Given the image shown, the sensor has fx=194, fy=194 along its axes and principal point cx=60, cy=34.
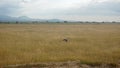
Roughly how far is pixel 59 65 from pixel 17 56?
447cm

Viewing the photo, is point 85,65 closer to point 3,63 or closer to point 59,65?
point 59,65

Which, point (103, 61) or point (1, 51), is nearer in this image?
point (103, 61)

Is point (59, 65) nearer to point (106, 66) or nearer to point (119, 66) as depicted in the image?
point (106, 66)

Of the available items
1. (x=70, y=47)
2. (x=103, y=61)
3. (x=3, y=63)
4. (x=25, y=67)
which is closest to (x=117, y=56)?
(x=103, y=61)

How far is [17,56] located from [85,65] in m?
5.42

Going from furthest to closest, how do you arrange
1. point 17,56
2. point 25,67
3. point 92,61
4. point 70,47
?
point 70,47, point 17,56, point 92,61, point 25,67

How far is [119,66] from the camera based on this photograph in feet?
39.8

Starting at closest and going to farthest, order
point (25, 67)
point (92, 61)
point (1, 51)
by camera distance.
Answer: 1. point (25, 67)
2. point (92, 61)
3. point (1, 51)

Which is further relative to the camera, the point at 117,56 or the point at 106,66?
the point at 117,56

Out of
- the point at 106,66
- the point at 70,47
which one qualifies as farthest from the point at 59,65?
the point at 70,47

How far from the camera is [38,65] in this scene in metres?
11.7

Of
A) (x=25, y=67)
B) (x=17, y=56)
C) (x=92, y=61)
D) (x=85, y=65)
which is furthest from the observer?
(x=17, y=56)

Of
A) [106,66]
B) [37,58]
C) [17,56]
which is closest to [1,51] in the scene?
[17,56]

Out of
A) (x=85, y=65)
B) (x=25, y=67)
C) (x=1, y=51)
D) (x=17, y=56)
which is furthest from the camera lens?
(x=1, y=51)
